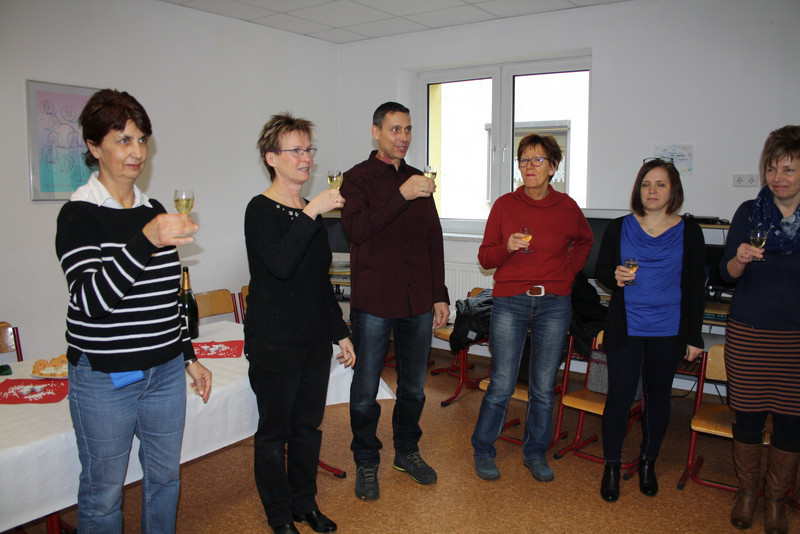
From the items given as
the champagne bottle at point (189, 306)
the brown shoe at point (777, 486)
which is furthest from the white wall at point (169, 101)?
the brown shoe at point (777, 486)

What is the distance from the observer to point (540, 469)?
2910mm

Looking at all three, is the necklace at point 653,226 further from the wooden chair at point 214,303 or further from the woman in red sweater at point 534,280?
the wooden chair at point 214,303

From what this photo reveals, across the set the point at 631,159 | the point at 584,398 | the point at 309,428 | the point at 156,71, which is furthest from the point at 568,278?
the point at 156,71

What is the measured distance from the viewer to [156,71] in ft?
13.4

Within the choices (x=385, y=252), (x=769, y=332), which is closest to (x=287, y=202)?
(x=385, y=252)

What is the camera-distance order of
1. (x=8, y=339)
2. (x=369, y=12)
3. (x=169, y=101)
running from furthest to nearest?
1. (x=369, y=12)
2. (x=169, y=101)
3. (x=8, y=339)

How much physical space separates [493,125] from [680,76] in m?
1.57

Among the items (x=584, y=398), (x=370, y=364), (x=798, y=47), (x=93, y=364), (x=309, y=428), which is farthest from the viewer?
(x=798, y=47)

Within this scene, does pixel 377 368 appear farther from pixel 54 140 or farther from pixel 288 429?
pixel 54 140

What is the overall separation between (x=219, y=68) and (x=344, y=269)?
6.03 feet

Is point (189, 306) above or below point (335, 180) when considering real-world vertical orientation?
below

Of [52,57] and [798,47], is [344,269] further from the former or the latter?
[798,47]

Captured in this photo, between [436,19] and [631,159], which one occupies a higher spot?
[436,19]

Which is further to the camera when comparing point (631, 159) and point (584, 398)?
point (631, 159)
